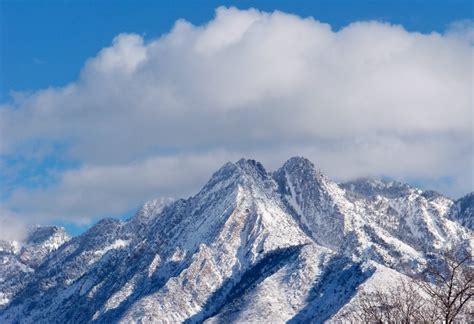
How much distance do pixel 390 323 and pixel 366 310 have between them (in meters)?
2.17

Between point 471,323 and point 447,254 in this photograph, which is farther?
point 471,323

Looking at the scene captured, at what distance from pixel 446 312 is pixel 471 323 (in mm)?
9779

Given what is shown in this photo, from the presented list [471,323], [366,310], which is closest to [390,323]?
[366,310]

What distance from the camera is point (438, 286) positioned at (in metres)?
66.2

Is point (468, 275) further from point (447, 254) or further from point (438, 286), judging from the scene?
point (438, 286)

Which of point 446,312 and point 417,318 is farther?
point 417,318

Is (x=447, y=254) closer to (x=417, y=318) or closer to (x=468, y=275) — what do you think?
(x=468, y=275)

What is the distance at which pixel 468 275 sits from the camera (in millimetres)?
57062

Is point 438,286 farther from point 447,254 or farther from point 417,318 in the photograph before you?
point 447,254

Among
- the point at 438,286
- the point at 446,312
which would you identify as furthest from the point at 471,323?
the point at 446,312

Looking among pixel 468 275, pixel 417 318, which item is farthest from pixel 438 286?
pixel 468 275

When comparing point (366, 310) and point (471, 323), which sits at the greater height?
point (366, 310)

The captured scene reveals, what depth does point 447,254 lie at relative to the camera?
5741cm

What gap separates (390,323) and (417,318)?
407cm
